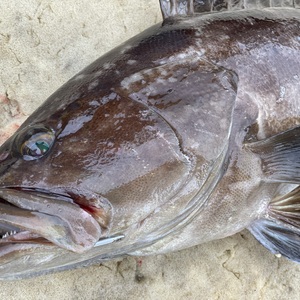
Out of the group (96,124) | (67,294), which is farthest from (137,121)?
(67,294)

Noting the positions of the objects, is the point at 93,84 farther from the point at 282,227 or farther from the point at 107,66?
the point at 282,227

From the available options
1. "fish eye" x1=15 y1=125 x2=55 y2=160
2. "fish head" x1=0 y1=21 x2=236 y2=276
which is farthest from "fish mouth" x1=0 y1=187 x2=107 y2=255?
"fish eye" x1=15 y1=125 x2=55 y2=160

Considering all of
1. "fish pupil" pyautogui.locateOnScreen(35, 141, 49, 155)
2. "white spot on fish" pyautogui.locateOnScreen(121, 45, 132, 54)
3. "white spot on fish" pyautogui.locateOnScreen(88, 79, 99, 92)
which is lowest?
"fish pupil" pyautogui.locateOnScreen(35, 141, 49, 155)

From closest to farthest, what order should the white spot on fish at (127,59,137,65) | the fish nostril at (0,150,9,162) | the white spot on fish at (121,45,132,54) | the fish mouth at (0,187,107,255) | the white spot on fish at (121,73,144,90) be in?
1. the fish mouth at (0,187,107,255)
2. the fish nostril at (0,150,9,162)
3. the white spot on fish at (121,73,144,90)
4. the white spot on fish at (127,59,137,65)
5. the white spot on fish at (121,45,132,54)

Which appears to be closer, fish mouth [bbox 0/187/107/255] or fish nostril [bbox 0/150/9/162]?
fish mouth [bbox 0/187/107/255]

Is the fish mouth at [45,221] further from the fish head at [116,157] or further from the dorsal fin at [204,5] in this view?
the dorsal fin at [204,5]

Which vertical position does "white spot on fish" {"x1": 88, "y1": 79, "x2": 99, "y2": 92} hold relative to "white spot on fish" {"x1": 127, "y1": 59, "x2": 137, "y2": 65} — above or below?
below

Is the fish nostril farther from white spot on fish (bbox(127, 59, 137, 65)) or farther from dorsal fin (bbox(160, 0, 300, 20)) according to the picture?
dorsal fin (bbox(160, 0, 300, 20))

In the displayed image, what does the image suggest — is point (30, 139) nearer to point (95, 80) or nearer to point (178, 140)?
point (95, 80)
